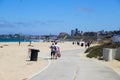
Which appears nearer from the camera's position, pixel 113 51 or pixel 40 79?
pixel 40 79

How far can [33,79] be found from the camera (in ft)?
54.4

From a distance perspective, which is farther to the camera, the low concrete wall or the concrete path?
the low concrete wall

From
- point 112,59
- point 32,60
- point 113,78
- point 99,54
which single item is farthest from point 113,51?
point 113,78

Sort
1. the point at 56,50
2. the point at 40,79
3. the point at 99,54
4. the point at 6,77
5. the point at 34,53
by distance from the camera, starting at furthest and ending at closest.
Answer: the point at 99,54
the point at 56,50
the point at 34,53
the point at 6,77
the point at 40,79

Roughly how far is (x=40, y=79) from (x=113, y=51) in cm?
1681

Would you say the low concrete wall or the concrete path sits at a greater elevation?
the low concrete wall

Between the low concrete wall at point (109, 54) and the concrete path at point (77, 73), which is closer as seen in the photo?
the concrete path at point (77, 73)

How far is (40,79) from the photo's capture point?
16500 mm

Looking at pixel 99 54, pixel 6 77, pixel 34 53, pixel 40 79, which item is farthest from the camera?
pixel 99 54

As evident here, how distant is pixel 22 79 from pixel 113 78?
4.34 m

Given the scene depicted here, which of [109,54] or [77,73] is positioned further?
[109,54]

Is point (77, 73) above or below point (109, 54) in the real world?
below

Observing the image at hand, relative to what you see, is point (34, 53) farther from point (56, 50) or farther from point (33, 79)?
point (33, 79)

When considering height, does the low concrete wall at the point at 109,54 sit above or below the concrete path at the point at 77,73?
above
